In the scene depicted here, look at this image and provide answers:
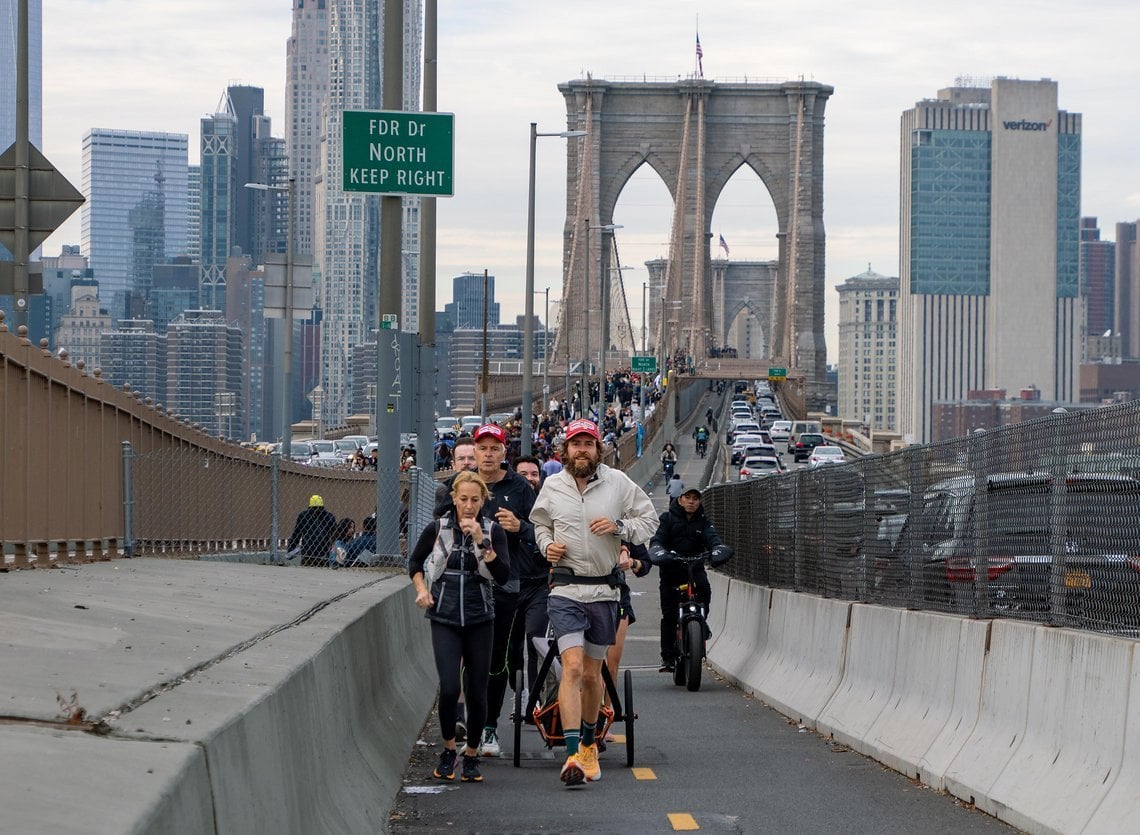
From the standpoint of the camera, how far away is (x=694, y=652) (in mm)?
14922

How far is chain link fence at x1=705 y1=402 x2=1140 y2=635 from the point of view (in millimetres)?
7809

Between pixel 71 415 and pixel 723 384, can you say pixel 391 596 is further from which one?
pixel 723 384

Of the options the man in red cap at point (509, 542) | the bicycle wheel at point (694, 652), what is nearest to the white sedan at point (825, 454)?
the bicycle wheel at point (694, 652)

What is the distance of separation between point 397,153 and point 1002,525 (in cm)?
876

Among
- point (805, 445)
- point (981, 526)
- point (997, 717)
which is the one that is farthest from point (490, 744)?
point (805, 445)

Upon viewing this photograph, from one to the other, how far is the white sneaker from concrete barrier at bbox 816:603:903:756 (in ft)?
6.85

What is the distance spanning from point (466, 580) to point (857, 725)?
3.03 metres

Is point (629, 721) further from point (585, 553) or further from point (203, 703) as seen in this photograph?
point (203, 703)

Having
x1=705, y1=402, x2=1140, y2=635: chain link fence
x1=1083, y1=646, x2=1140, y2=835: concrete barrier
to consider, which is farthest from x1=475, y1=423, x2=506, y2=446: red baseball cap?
x1=1083, y1=646, x2=1140, y2=835: concrete barrier

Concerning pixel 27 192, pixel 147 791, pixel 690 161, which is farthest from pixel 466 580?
pixel 690 161

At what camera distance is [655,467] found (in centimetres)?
7656

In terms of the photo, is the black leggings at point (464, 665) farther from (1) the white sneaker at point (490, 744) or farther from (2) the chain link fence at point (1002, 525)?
(2) the chain link fence at point (1002, 525)

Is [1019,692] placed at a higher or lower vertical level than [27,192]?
lower

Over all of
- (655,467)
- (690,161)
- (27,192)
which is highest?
(690,161)
